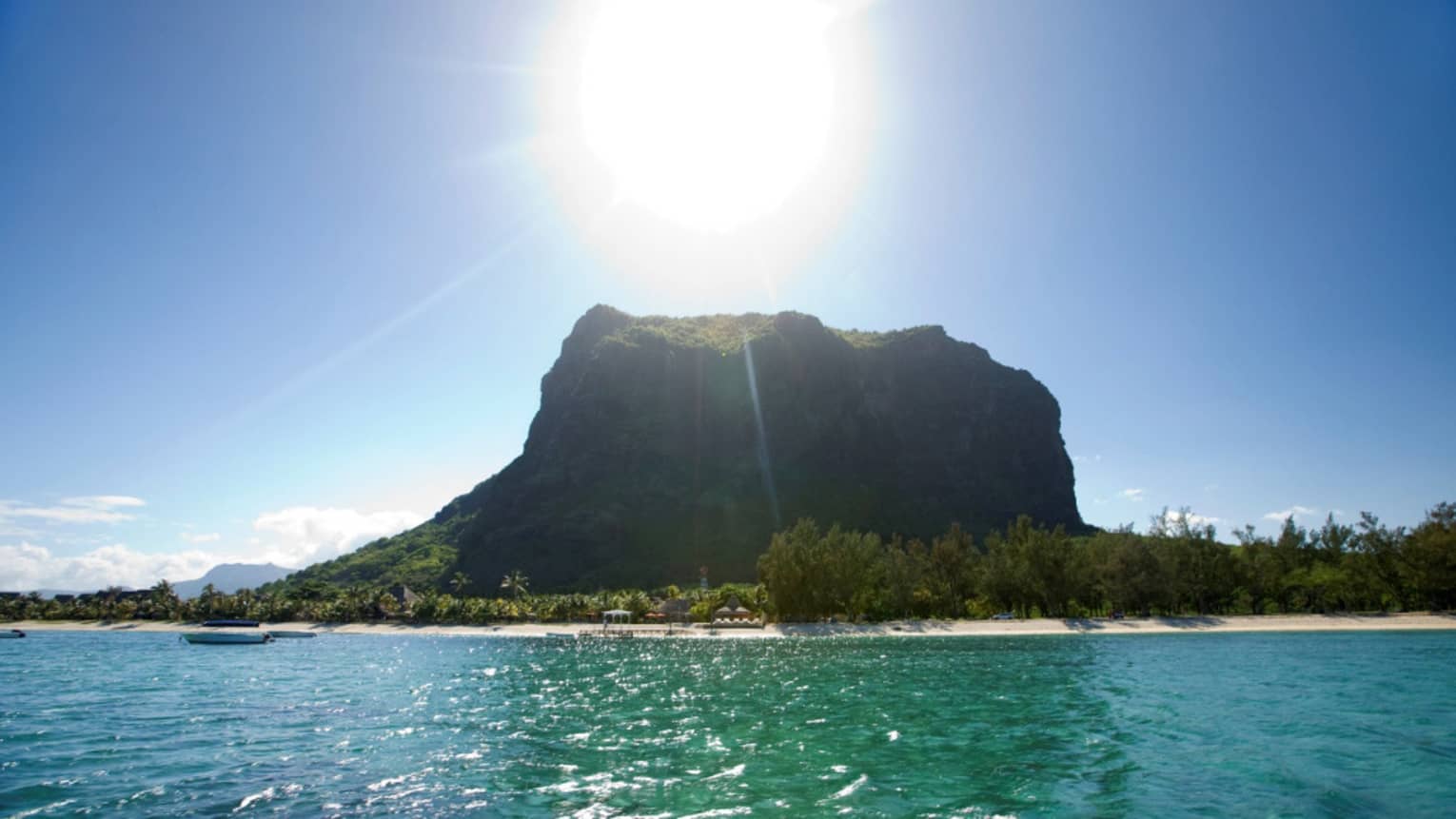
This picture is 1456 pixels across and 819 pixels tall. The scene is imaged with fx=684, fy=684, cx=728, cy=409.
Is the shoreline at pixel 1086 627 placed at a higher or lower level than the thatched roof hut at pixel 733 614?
lower

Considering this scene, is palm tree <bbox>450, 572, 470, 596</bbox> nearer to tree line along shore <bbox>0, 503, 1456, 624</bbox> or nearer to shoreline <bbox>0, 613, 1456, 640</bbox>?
shoreline <bbox>0, 613, 1456, 640</bbox>

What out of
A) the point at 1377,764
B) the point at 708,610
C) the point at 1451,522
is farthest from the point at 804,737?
the point at 1451,522

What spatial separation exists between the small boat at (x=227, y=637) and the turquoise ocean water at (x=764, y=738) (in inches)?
1583

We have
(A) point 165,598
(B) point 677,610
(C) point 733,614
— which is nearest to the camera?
(C) point 733,614

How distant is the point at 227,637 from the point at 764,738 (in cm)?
8956

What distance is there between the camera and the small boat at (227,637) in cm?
8376

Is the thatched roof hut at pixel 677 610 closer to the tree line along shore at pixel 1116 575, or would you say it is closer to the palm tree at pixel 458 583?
the tree line along shore at pixel 1116 575

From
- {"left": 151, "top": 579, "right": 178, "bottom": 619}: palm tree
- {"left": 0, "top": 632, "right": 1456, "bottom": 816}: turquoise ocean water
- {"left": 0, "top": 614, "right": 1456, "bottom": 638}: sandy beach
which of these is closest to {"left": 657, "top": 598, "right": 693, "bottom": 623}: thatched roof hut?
{"left": 0, "top": 614, "right": 1456, "bottom": 638}: sandy beach

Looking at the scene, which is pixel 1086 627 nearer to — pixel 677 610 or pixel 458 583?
pixel 677 610

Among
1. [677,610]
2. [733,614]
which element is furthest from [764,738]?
[677,610]

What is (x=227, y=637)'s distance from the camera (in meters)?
84.2

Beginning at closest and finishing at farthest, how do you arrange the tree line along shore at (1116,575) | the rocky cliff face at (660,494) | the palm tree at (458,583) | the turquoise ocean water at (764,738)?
the turquoise ocean water at (764,738) < the tree line along shore at (1116,575) < the palm tree at (458,583) < the rocky cliff face at (660,494)

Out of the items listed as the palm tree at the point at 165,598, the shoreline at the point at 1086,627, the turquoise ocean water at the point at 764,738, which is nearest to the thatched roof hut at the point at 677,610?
the shoreline at the point at 1086,627

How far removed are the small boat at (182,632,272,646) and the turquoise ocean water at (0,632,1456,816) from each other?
40.2 meters
